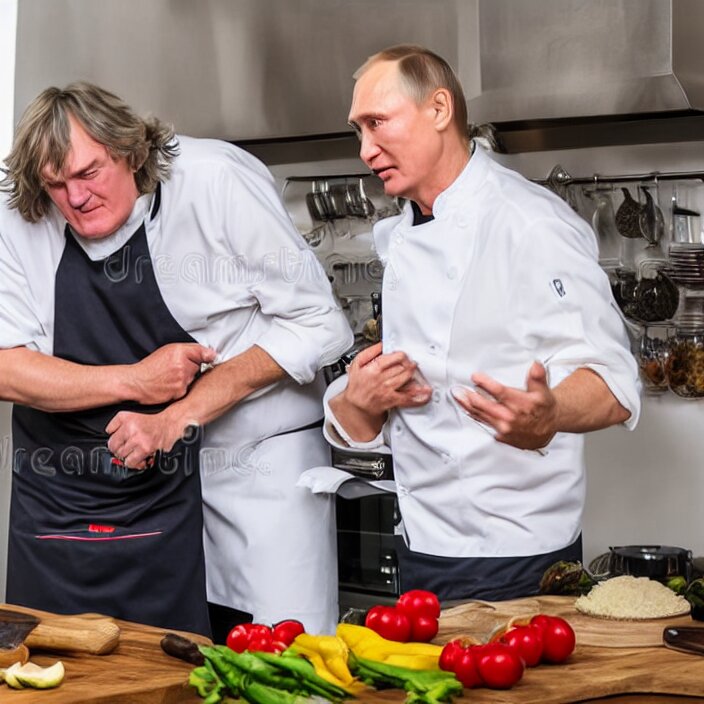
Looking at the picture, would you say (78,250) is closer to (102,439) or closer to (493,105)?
(102,439)

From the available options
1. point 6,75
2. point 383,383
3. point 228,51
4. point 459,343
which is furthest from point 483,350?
point 6,75

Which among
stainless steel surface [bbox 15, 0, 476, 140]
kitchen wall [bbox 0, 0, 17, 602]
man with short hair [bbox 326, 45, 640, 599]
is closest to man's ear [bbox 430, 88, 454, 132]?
man with short hair [bbox 326, 45, 640, 599]

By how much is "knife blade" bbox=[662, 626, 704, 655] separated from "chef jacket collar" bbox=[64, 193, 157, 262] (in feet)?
2.95

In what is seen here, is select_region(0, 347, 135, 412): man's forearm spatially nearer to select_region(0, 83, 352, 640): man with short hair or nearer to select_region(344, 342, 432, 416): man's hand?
select_region(0, 83, 352, 640): man with short hair

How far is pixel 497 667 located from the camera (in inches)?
41.7

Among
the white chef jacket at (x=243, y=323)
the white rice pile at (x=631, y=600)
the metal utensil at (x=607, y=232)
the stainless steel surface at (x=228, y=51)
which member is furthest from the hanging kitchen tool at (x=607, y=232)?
the white rice pile at (x=631, y=600)

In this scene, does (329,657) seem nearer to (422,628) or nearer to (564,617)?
(422,628)

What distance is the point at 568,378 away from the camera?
1.37 meters

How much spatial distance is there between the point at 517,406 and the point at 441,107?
48cm

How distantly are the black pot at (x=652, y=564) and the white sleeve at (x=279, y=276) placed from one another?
49cm

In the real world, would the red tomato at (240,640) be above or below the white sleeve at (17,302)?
below

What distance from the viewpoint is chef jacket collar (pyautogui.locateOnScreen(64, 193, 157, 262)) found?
1.71 m

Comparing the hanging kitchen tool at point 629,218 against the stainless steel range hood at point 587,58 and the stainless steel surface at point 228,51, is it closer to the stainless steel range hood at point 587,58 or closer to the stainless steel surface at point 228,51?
the stainless steel range hood at point 587,58

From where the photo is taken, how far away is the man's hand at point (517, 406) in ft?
4.02
